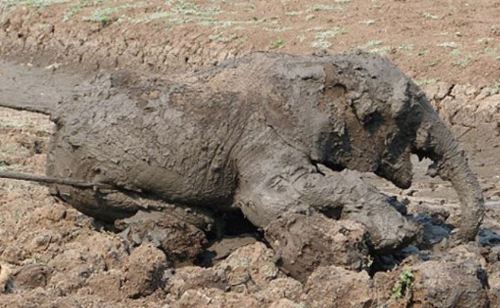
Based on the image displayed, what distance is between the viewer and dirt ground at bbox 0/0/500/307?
6.16 m

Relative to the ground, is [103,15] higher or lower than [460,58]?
lower

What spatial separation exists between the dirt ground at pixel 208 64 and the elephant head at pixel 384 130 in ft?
1.32

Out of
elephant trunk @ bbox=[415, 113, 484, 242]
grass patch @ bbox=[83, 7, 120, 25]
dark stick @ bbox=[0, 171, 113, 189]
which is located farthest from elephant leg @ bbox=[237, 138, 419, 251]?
grass patch @ bbox=[83, 7, 120, 25]

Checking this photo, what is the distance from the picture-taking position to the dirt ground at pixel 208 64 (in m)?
6.16

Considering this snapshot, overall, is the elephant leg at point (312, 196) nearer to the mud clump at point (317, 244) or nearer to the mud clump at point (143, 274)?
the mud clump at point (317, 244)

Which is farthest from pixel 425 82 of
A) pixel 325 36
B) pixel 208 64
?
pixel 208 64

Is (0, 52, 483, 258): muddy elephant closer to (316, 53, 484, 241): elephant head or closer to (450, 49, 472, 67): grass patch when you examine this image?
(316, 53, 484, 241): elephant head

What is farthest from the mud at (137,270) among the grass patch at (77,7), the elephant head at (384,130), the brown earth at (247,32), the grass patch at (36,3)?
the grass patch at (36,3)

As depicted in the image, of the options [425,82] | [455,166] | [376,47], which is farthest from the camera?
[376,47]

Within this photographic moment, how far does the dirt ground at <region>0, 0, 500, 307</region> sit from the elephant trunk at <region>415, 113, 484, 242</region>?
0.15 metres

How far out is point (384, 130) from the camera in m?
7.12

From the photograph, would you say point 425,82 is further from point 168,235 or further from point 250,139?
point 168,235

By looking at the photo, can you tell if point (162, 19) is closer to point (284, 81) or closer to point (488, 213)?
point (488, 213)

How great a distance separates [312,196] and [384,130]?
67cm
